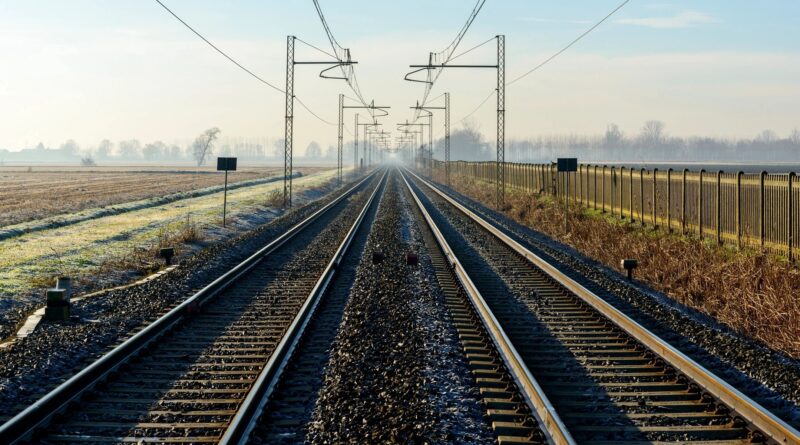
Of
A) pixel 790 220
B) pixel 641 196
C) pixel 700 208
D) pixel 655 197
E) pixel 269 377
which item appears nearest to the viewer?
pixel 269 377

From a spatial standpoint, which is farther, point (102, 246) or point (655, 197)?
point (655, 197)

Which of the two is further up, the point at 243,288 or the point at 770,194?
the point at 770,194

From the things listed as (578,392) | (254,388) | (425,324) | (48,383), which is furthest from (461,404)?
(48,383)

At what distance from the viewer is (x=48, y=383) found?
327 inches

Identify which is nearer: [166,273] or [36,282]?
[36,282]

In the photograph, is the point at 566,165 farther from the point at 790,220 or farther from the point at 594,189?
the point at 790,220

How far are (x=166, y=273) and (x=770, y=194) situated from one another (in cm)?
1318

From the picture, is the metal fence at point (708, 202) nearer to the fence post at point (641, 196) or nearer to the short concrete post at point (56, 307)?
the fence post at point (641, 196)

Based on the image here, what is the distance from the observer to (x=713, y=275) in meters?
14.2

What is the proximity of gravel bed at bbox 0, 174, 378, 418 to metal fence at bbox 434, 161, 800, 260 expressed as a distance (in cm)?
1184

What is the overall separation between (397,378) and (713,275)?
28.0ft

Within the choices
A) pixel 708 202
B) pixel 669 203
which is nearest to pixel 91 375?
pixel 708 202

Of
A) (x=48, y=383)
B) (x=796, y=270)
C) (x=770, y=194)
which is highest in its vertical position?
(x=770, y=194)

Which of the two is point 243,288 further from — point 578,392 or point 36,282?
point 578,392
